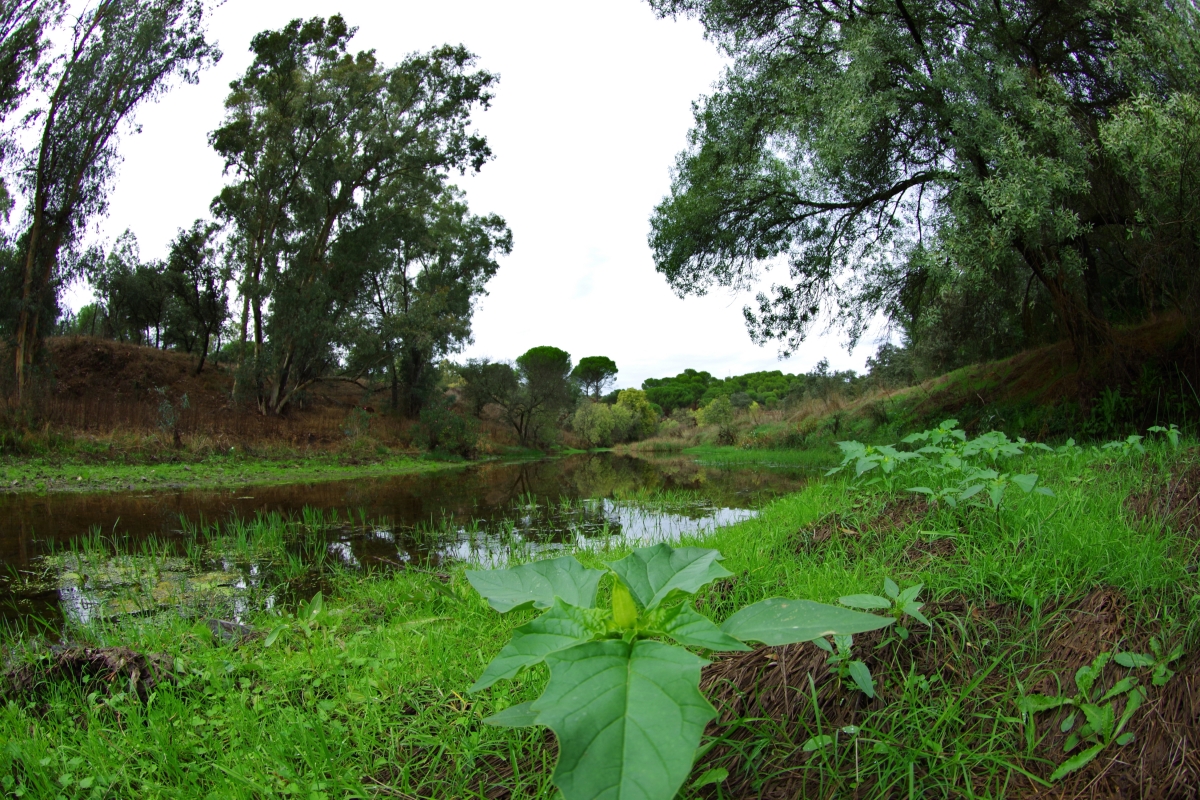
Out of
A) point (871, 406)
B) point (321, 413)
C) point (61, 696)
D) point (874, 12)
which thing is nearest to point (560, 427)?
point (321, 413)

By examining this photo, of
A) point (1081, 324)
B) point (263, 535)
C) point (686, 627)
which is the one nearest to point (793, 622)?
point (686, 627)

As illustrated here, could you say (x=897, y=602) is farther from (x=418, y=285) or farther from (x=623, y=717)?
(x=418, y=285)

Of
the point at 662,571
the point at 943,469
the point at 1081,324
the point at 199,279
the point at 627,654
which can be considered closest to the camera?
the point at 627,654

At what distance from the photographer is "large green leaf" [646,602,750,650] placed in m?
0.90

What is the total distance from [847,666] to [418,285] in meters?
27.3

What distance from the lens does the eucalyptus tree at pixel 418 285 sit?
66.6 ft

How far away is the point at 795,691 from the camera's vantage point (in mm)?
1334

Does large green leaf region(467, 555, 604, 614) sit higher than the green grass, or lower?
higher

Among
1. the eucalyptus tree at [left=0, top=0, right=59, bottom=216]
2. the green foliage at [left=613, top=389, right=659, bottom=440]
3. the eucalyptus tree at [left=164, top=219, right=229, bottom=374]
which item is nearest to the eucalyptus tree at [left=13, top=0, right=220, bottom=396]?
the eucalyptus tree at [left=0, top=0, right=59, bottom=216]

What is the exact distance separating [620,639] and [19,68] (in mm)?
21745

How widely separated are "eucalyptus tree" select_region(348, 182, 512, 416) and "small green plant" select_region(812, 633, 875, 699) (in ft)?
64.8

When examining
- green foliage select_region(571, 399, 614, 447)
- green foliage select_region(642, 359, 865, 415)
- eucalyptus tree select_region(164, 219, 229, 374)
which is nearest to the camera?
eucalyptus tree select_region(164, 219, 229, 374)

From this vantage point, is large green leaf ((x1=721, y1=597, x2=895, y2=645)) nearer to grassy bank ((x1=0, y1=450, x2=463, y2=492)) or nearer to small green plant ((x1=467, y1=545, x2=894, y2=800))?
small green plant ((x1=467, y1=545, x2=894, y2=800))

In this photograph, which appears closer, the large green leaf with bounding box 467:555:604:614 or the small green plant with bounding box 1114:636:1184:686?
the large green leaf with bounding box 467:555:604:614
